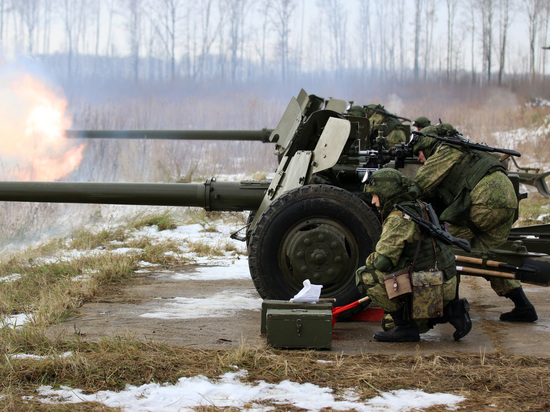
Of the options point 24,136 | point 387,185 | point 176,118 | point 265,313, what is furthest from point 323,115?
point 176,118

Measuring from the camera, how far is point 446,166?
5.84 meters

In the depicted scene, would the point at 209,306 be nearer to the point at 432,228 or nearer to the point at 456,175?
the point at 432,228

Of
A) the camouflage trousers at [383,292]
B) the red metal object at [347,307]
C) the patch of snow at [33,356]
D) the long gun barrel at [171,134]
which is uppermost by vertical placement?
the long gun barrel at [171,134]

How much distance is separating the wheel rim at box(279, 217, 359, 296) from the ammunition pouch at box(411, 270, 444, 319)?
31.9 inches

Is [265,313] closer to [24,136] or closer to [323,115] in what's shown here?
[323,115]

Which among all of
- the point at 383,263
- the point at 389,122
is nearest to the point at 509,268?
the point at 383,263

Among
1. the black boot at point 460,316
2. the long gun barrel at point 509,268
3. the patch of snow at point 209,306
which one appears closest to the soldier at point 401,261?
the black boot at point 460,316

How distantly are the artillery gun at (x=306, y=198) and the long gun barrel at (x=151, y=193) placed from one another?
10 mm

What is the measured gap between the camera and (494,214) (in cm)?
575

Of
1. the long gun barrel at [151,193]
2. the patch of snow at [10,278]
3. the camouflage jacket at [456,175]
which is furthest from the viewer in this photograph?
the patch of snow at [10,278]

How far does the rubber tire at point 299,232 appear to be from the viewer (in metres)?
5.45

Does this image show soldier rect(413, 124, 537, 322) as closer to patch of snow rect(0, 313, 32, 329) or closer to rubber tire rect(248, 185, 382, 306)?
rubber tire rect(248, 185, 382, 306)

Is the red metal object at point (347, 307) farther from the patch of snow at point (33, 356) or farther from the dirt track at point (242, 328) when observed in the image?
the patch of snow at point (33, 356)

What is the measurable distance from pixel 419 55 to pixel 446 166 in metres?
12.2
